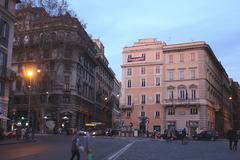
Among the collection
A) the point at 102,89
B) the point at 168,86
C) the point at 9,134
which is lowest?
the point at 9,134

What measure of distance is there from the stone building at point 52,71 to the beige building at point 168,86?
10327mm

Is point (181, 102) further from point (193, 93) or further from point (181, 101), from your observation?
point (193, 93)

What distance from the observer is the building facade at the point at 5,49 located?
4247 cm

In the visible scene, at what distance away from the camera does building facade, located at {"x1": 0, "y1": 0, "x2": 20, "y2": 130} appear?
4247 centimetres

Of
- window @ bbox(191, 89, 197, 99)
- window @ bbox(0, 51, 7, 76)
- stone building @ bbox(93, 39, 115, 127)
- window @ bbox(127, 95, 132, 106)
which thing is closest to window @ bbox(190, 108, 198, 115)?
window @ bbox(191, 89, 197, 99)

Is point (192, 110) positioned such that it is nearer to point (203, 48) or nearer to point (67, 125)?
point (203, 48)

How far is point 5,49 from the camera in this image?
142 feet

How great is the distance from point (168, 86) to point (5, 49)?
45.2 m

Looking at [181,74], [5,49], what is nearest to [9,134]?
[5,49]

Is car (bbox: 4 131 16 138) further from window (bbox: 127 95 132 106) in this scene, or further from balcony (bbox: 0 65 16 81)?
window (bbox: 127 95 132 106)

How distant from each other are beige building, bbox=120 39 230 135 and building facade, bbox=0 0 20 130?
137 feet

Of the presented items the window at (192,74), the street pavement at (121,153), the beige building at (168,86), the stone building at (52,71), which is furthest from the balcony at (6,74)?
the window at (192,74)

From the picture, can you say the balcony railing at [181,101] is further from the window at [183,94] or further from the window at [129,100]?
the window at [129,100]

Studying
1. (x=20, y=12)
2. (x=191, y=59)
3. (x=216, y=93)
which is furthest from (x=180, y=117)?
(x=20, y=12)
